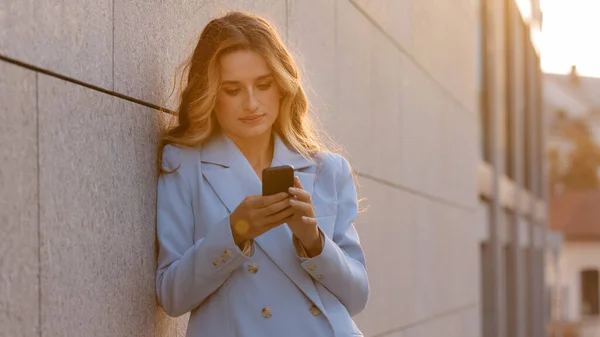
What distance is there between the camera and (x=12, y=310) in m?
2.50

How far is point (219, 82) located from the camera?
11.3ft

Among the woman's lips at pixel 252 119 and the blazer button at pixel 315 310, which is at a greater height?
the woman's lips at pixel 252 119

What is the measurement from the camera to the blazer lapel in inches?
130

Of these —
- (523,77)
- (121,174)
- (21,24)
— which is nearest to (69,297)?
(121,174)

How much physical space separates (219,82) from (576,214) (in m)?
51.0

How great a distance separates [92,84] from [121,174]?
35 centimetres

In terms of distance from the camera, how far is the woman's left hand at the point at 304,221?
299cm

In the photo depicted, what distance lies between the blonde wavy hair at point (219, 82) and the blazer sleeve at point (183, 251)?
0.30 feet

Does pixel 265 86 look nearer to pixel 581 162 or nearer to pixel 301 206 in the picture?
pixel 301 206

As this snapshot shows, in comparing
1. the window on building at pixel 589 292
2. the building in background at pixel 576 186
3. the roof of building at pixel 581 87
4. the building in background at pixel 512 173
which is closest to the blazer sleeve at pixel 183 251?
Answer: the building in background at pixel 512 173

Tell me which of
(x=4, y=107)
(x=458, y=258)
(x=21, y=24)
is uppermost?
(x=21, y=24)

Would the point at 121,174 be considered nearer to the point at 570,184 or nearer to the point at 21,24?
the point at 21,24

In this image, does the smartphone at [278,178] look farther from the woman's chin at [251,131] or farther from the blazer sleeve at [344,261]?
the woman's chin at [251,131]

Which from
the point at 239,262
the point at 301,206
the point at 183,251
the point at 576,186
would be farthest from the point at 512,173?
the point at 576,186
